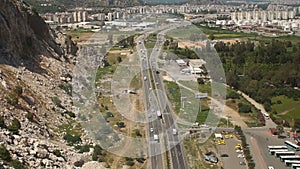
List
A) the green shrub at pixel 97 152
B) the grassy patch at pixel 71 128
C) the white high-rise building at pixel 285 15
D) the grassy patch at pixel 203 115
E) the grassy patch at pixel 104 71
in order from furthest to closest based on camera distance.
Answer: the white high-rise building at pixel 285 15, the grassy patch at pixel 104 71, the grassy patch at pixel 203 115, the grassy patch at pixel 71 128, the green shrub at pixel 97 152

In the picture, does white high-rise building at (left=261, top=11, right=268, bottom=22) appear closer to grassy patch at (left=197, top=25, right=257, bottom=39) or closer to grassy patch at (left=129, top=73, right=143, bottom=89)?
grassy patch at (left=197, top=25, right=257, bottom=39)

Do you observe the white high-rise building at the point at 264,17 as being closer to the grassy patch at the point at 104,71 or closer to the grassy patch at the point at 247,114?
the grassy patch at the point at 104,71

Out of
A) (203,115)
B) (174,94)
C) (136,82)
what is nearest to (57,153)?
(203,115)

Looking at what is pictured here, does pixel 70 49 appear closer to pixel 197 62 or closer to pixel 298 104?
pixel 197 62

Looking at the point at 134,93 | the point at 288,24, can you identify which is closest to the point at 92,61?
the point at 134,93

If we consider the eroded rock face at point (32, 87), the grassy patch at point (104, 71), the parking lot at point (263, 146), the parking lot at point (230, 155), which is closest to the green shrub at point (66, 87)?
the eroded rock face at point (32, 87)

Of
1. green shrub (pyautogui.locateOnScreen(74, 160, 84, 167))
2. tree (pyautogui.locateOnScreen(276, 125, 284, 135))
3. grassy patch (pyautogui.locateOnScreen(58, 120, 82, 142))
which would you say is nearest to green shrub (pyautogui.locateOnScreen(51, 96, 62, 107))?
grassy patch (pyautogui.locateOnScreen(58, 120, 82, 142))
